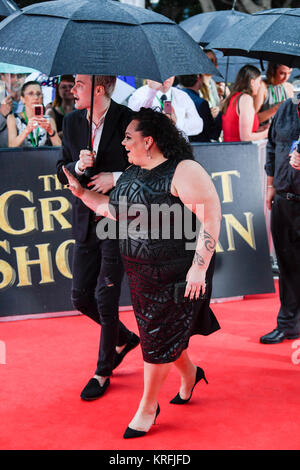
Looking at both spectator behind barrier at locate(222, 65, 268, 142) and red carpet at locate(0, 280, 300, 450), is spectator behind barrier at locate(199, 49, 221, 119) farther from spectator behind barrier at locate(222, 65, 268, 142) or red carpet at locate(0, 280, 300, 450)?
red carpet at locate(0, 280, 300, 450)

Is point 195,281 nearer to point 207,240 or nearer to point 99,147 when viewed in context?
point 207,240

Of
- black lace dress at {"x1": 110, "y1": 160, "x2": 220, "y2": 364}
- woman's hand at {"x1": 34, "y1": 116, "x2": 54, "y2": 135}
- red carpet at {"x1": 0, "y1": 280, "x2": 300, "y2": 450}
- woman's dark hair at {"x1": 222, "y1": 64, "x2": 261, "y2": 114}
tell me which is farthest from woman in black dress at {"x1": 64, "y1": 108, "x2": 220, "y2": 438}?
woman's dark hair at {"x1": 222, "y1": 64, "x2": 261, "y2": 114}

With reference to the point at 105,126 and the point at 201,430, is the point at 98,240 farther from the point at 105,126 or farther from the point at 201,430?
the point at 201,430

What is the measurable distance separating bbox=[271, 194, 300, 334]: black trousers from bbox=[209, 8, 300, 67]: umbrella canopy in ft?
3.70

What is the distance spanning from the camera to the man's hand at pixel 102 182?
4.16 meters

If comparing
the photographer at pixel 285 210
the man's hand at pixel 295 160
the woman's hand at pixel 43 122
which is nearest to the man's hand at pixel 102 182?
the man's hand at pixel 295 160

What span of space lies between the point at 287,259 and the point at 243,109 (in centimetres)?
217

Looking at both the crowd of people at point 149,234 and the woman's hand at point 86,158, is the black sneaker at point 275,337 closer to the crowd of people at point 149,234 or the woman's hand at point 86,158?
the crowd of people at point 149,234

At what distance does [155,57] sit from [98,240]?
3.96ft

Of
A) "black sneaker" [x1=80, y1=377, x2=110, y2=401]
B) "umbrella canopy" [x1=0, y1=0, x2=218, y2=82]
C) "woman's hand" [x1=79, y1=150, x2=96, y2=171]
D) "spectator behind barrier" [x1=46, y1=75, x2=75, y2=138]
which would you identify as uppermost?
"umbrella canopy" [x1=0, y1=0, x2=218, y2=82]

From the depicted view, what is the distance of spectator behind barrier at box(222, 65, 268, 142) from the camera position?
22.9 ft
